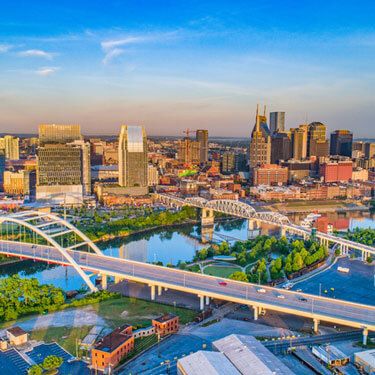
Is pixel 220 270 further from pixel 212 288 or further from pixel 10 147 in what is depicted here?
pixel 10 147

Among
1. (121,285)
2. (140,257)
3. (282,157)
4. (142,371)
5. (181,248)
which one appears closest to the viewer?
(142,371)

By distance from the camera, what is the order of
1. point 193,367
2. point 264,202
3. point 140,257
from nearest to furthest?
point 193,367 → point 140,257 → point 264,202

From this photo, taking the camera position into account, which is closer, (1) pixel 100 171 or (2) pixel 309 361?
(2) pixel 309 361

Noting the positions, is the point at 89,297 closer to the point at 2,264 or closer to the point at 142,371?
the point at 142,371

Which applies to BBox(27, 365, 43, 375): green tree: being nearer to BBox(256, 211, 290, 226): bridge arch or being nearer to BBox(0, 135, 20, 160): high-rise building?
BBox(256, 211, 290, 226): bridge arch

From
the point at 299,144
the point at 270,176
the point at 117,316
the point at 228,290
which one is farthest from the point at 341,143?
the point at 117,316

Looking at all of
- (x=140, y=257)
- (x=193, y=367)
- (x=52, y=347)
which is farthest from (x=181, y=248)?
(x=193, y=367)
